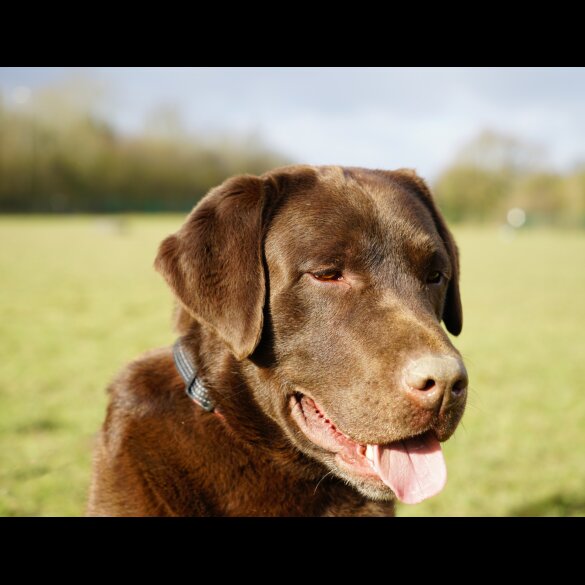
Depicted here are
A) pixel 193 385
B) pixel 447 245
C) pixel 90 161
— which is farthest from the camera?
pixel 90 161

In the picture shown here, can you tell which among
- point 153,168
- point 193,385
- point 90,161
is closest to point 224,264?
point 193,385

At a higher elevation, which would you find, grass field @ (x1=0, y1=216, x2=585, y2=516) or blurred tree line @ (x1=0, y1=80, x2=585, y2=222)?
grass field @ (x1=0, y1=216, x2=585, y2=516)

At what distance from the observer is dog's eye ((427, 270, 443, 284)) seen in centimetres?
313

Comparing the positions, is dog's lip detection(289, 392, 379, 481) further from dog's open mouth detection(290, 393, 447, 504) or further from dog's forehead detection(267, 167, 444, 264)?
dog's forehead detection(267, 167, 444, 264)

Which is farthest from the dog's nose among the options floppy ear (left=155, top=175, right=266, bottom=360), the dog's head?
floppy ear (left=155, top=175, right=266, bottom=360)

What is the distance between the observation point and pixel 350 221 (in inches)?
115

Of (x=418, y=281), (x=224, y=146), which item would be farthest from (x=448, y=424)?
(x=224, y=146)

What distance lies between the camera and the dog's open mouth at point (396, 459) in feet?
8.73

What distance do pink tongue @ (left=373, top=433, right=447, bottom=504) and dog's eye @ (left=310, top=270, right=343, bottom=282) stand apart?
75 centimetres

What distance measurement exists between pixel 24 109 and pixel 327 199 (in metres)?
69.8

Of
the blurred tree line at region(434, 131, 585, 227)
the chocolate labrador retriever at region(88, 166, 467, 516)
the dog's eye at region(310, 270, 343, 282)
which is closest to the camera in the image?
the chocolate labrador retriever at region(88, 166, 467, 516)

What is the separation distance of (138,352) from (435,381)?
273 inches

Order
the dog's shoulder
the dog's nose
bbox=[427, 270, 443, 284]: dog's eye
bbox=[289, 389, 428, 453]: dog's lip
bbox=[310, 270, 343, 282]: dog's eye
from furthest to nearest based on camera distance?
1. bbox=[427, 270, 443, 284]: dog's eye
2. the dog's shoulder
3. bbox=[310, 270, 343, 282]: dog's eye
4. bbox=[289, 389, 428, 453]: dog's lip
5. the dog's nose

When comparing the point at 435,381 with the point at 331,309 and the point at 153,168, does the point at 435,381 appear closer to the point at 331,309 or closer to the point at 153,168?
the point at 331,309
